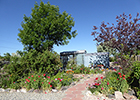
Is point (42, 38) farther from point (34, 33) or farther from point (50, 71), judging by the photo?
point (50, 71)

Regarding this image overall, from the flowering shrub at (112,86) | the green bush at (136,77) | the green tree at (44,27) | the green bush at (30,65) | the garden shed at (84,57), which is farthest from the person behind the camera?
the garden shed at (84,57)

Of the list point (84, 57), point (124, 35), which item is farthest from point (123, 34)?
point (84, 57)

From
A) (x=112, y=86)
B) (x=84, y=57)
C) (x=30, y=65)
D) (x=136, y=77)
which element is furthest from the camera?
→ (x=84, y=57)

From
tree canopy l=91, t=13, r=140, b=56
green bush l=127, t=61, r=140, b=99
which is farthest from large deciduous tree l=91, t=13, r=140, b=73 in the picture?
green bush l=127, t=61, r=140, b=99

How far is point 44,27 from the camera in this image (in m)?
10.4

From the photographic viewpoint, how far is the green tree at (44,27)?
10586mm

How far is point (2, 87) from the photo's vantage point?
556 cm

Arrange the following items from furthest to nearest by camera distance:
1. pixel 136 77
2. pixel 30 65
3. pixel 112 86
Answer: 1. pixel 30 65
2. pixel 112 86
3. pixel 136 77

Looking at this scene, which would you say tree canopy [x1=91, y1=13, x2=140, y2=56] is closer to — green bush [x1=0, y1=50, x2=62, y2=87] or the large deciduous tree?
the large deciduous tree

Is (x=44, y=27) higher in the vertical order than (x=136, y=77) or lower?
higher

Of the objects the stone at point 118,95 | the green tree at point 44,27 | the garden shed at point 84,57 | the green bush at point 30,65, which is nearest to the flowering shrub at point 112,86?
the stone at point 118,95

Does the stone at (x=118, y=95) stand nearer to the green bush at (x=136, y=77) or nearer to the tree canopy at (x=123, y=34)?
the green bush at (x=136, y=77)

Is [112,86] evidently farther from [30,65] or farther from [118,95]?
[30,65]

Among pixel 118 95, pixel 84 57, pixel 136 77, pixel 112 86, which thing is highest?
pixel 84 57
